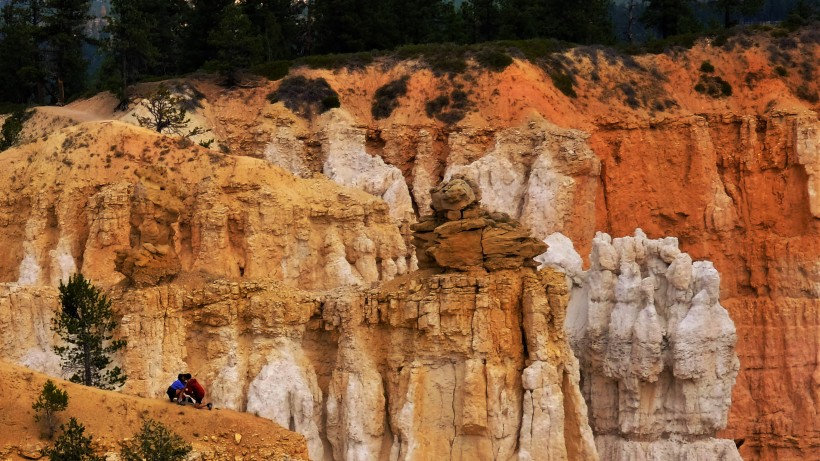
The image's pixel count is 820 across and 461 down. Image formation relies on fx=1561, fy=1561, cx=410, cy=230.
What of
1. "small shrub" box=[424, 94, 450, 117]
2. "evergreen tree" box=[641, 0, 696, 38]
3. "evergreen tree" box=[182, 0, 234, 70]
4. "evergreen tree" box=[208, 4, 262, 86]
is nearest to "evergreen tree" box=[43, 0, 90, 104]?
"evergreen tree" box=[182, 0, 234, 70]

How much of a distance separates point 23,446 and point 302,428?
1512 cm

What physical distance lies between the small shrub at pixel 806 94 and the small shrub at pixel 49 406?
53.9 meters

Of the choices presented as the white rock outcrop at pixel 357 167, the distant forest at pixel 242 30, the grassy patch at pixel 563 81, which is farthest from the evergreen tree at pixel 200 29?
the grassy patch at pixel 563 81

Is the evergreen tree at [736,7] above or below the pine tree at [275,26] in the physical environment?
above

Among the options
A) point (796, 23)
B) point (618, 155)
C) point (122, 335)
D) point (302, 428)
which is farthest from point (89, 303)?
point (796, 23)

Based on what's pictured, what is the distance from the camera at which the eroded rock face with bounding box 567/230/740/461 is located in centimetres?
6044

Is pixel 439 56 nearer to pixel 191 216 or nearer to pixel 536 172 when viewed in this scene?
pixel 536 172

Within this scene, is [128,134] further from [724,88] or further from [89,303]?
[724,88]

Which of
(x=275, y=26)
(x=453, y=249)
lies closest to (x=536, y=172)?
(x=275, y=26)

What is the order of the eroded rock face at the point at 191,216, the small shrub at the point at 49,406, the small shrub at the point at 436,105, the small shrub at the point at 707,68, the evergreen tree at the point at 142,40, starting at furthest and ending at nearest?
1. the small shrub at the point at 707,68
2. the evergreen tree at the point at 142,40
3. the small shrub at the point at 436,105
4. the eroded rock face at the point at 191,216
5. the small shrub at the point at 49,406

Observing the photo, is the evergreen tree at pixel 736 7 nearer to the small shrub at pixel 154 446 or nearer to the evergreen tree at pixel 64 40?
the evergreen tree at pixel 64 40

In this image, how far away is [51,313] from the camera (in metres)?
51.4

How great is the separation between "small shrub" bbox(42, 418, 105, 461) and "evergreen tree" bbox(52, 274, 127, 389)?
10.2 m

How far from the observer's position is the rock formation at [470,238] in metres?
49.3
